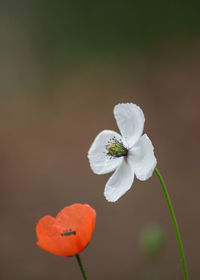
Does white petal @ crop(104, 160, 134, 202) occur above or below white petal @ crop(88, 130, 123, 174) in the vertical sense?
below

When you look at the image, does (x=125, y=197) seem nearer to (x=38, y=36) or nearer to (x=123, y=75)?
(x=123, y=75)

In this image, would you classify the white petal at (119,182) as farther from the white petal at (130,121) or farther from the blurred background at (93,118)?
the blurred background at (93,118)

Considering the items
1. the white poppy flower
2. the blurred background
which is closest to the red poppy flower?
the white poppy flower

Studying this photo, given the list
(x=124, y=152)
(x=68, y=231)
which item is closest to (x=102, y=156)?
(x=124, y=152)

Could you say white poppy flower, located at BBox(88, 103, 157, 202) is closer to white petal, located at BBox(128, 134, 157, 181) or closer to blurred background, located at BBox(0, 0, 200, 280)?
white petal, located at BBox(128, 134, 157, 181)

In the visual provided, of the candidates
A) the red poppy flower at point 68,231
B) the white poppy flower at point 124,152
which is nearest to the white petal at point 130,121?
the white poppy flower at point 124,152

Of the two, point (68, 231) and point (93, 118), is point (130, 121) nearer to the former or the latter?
point (68, 231)

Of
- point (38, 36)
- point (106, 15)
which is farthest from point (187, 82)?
point (38, 36)
